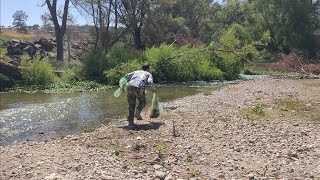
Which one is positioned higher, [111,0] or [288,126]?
[111,0]

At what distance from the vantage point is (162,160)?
991 centimetres

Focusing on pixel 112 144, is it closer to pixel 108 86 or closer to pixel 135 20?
pixel 108 86

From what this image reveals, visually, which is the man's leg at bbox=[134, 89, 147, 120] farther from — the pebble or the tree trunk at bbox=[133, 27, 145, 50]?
the tree trunk at bbox=[133, 27, 145, 50]

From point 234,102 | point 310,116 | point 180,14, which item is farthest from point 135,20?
point 310,116

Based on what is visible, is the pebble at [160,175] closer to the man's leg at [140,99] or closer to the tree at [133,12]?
the man's leg at [140,99]

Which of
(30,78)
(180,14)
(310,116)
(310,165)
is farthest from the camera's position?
(180,14)

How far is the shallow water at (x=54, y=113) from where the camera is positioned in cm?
1509

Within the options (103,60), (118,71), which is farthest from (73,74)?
(118,71)

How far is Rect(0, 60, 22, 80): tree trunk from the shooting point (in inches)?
1275

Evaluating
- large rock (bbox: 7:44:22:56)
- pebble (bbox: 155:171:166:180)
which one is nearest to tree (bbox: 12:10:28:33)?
large rock (bbox: 7:44:22:56)

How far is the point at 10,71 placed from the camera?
32.8 meters

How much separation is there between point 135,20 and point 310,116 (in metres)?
35.1

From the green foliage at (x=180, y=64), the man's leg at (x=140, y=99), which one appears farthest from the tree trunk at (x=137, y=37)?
the man's leg at (x=140, y=99)

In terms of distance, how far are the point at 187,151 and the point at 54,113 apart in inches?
409
